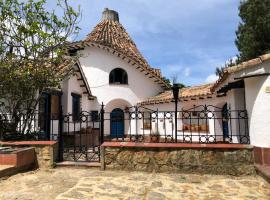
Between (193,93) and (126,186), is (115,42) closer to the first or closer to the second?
(193,93)

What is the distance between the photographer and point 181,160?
6.61 m

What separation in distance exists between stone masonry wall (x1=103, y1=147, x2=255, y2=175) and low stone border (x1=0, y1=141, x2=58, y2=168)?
161 centimetres

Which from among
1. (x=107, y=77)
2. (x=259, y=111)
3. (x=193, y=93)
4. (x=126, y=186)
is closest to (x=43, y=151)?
(x=126, y=186)

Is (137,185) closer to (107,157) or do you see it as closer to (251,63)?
(107,157)

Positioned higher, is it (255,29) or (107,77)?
(255,29)

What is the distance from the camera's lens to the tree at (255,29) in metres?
18.2

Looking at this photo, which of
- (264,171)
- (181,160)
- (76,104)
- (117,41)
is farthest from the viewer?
(117,41)

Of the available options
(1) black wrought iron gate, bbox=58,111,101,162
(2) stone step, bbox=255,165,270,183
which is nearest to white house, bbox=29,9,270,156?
(1) black wrought iron gate, bbox=58,111,101,162

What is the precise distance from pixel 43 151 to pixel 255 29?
1824cm

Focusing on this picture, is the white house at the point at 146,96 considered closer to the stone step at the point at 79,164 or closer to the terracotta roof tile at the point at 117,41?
the terracotta roof tile at the point at 117,41

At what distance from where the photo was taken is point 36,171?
6.88 m

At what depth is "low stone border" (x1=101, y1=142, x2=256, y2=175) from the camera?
638cm

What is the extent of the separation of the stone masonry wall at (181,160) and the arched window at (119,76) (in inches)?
443

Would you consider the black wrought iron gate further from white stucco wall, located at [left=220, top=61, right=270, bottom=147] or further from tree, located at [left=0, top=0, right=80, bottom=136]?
white stucco wall, located at [left=220, top=61, right=270, bottom=147]
